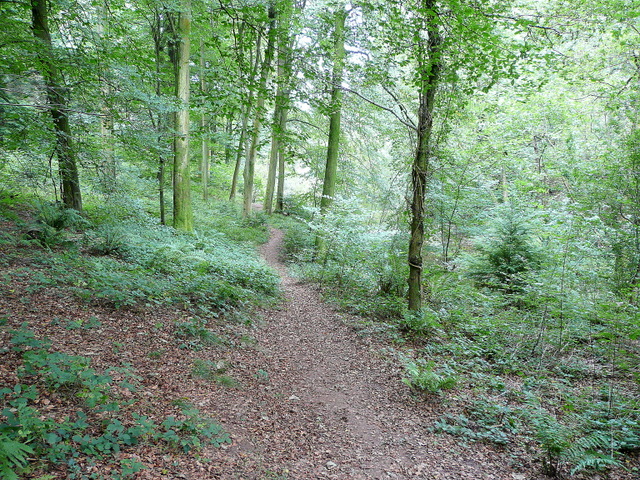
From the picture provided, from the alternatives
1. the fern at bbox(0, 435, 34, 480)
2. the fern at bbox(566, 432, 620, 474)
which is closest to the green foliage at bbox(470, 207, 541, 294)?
the fern at bbox(566, 432, 620, 474)

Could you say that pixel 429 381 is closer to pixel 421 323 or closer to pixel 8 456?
pixel 421 323

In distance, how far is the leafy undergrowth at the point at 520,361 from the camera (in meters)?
3.71

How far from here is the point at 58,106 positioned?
5645 mm

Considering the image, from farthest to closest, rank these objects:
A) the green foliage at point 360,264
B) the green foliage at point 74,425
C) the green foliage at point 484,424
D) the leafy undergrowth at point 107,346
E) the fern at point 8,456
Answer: the green foliage at point 360,264
the green foliage at point 484,424
the leafy undergrowth at point 107,346
the green foliage at point 74,425
the fern at point 8,456

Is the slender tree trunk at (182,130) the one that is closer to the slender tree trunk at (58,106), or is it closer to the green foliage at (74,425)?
the slender tree trunk at (58,106)

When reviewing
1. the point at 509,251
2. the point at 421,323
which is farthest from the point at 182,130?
the point at 509,251

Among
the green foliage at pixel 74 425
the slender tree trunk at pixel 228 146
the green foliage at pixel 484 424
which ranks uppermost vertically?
the slender tree trunk at pixel 228 146

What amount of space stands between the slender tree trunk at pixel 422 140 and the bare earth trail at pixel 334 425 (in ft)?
5.21

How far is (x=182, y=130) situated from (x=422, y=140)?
7.29 m

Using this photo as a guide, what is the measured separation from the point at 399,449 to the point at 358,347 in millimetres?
2785

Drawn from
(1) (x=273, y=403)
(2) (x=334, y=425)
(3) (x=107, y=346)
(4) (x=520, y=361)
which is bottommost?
(2) (x=334, y=425)

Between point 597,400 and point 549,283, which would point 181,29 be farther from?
point 597,400

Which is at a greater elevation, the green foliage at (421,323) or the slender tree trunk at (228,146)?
the slender tree trunk at (228,146)

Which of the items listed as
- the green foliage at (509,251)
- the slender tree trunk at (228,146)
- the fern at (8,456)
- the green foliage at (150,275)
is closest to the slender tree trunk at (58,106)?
the green foliage at (150,275)
